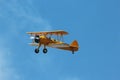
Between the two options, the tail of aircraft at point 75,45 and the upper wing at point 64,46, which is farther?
the tail of aircraft at point 75,45

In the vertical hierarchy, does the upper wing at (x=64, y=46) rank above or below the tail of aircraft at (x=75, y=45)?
below

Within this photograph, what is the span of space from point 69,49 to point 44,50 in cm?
591

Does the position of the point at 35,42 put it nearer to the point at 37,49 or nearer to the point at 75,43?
the point at 37,49

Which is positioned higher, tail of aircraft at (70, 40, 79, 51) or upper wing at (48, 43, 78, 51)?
tail of aircraft at (70, 40, 79, 51)

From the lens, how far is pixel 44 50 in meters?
93.0

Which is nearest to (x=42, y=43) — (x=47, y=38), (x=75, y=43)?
(x=47, y=38)

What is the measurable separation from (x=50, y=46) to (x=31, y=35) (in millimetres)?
5477

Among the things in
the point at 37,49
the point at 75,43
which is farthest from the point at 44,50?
the point at 75,43

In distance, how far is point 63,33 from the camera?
9506 cm

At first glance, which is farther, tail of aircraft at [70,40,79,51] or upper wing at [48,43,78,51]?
tail of aircraft at [70,40,79,51]

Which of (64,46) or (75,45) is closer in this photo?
(64,46)

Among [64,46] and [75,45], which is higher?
[75,45]

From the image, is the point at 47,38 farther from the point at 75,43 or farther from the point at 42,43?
the point at 75,43

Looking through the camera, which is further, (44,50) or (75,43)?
(75,43)
